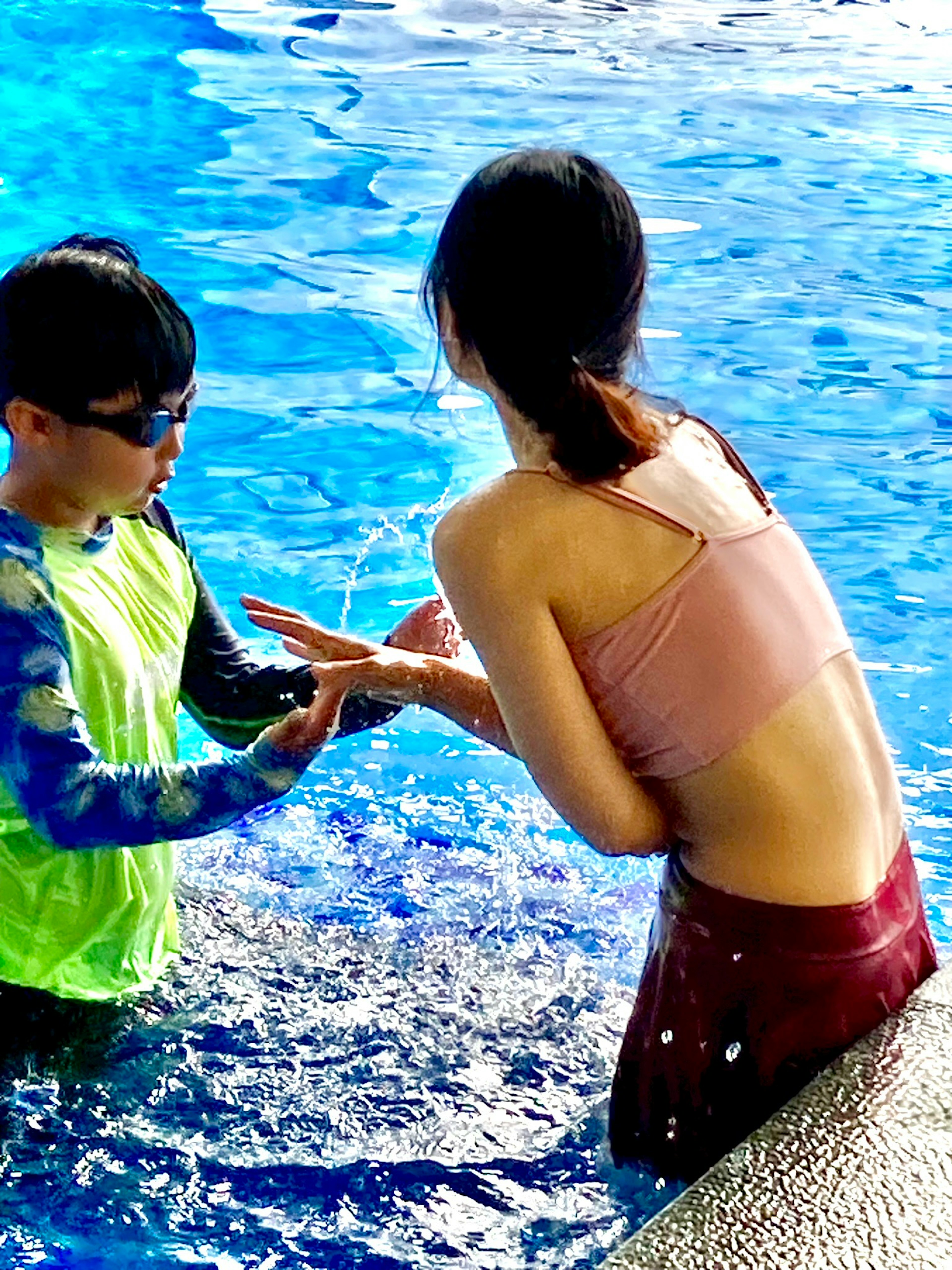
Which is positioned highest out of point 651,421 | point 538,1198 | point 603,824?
point 651,421

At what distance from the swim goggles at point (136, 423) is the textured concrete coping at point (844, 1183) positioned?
4.38 ft

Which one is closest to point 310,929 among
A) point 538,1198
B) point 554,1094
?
point 554,1094

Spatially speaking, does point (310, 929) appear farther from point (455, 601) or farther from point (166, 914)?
point (455, 601)

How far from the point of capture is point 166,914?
3127 millimetres

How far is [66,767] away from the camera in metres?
2.55

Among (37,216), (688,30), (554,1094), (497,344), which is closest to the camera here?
(497,344)

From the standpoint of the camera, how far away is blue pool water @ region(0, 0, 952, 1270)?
9.23 feet

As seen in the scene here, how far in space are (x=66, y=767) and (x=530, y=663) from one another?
0.78 meters

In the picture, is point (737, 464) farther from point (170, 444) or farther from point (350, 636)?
point (170, 444)

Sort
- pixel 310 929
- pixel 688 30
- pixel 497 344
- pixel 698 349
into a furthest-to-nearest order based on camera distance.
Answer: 1. pixel 688 30
2. pixel 698 349
3. pixel 310 929
4. pixel 497 344

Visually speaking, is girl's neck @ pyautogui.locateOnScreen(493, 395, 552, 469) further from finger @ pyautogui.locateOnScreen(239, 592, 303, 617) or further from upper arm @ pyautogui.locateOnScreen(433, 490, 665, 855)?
finger @ pyautogui.locateOnScreen(239, 592, 303, 617)

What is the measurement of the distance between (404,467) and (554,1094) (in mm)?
4414

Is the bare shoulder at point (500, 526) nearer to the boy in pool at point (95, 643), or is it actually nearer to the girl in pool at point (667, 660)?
the girl in pool at point (667, 660)

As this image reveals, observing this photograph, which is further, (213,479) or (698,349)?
(698,349)
